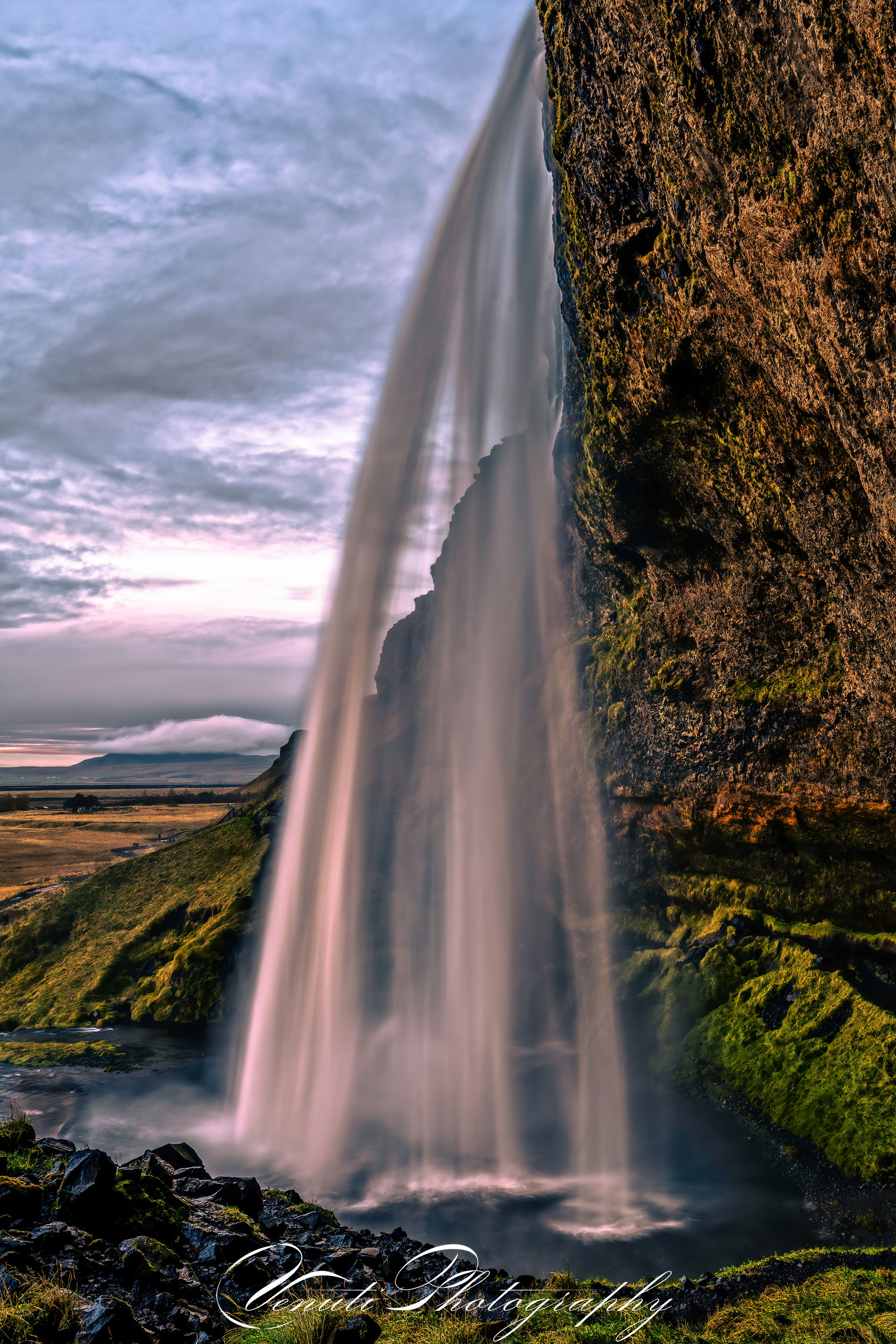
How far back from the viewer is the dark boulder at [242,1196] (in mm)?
10195

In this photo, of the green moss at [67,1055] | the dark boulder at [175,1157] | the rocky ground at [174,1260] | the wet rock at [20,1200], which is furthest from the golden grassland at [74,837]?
the wet rock at [20,1200]

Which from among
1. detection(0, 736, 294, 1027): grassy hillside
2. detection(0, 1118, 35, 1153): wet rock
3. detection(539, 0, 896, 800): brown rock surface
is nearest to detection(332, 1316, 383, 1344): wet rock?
detection(0, 1118, 35, 1153): wet rock

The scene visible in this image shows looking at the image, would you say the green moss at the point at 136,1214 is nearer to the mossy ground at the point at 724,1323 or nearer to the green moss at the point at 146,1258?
the green moss at the point at 146,1258

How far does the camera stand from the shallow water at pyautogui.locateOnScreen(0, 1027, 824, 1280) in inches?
485

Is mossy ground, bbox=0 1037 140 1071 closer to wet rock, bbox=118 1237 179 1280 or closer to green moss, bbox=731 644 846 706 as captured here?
wet rock, bbox=118 1237 179 1280

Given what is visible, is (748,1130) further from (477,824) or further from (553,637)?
(553,637)

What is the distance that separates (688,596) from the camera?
62.5 ft

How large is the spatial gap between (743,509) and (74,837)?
98824 mm

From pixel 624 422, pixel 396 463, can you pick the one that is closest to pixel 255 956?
pixel 396 463

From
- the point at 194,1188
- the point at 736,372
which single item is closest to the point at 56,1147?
the point at 194,1188

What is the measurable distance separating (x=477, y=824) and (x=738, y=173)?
22223mm

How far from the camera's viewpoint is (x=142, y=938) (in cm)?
3017

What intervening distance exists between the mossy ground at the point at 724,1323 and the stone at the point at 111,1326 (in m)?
0.93

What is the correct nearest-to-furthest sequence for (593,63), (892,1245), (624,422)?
(892,1245) → (593,63) → (624,422)
